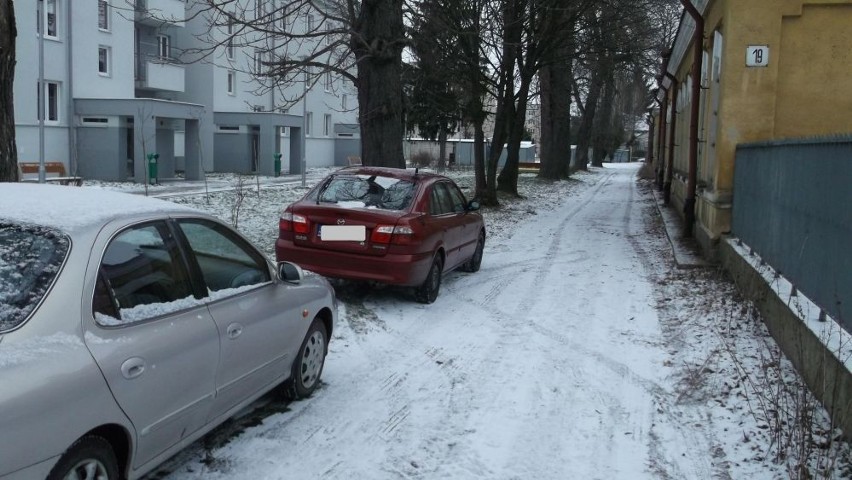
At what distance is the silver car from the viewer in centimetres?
299

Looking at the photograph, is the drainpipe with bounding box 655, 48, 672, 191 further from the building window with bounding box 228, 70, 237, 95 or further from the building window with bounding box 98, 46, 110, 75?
the building window with bounding box 228, 70, 237, 95

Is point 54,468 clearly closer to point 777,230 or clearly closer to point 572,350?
point 572,350

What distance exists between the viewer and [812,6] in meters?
10.7

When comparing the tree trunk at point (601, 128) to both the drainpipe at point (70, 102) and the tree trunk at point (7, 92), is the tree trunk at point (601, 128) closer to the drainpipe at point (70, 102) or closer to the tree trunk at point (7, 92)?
the drainpipe at point (70, 102)

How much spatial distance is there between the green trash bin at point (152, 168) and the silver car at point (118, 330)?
80.8ft

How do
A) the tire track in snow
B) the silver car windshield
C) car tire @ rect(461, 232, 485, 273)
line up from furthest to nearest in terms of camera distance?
car tire @ rect(461, 232, 485, 273) → the tire track in snow → the silver car windshield

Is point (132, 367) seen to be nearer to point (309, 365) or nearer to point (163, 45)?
point (309, 365)

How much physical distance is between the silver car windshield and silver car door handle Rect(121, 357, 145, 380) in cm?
47

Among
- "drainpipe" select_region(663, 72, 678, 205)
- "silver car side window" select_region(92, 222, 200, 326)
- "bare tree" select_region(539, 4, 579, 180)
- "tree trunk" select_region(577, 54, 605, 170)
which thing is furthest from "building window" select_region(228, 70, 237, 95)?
"silver car side window" select_region(92, 222, 200, 326)

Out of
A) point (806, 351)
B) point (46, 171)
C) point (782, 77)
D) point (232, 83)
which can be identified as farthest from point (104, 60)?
point (806, 351)

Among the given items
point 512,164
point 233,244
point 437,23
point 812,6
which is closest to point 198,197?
point 437,23

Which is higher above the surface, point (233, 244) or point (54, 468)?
point (233, 244)

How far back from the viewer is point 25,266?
335 centimetres

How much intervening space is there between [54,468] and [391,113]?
11002 millimetres
